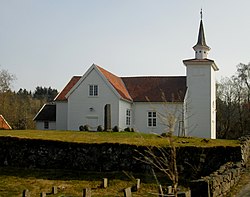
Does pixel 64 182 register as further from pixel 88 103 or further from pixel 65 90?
pixel 65 90

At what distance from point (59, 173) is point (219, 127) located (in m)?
40.3

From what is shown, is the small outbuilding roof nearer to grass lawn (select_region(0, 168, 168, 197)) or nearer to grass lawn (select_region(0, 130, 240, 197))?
grass lawn (select_region(0, 130, 240, 197))

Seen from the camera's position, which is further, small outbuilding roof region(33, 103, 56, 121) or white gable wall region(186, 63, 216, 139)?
small outbuilding roof region(33, 103, 56, 121)

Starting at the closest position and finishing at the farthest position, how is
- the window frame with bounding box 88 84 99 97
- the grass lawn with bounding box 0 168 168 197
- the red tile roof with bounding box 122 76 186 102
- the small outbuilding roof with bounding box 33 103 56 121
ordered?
1. the grass lawn with bounding box 0 168 168 197
2. the window frame with bounding box 88 84 99 97
3. the red tile roof with bounding box 122 76 186 102
4. the small outbuilding roof with bounding box 33 103 56 121

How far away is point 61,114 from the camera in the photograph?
45.9 m

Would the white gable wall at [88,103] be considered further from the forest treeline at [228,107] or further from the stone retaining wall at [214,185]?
the stone retaining wall at [214,185]

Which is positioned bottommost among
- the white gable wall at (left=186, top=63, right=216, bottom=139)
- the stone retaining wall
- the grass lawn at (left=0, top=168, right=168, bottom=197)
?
the grass lawn at (left=0, top=168, right=168, bottom=197)

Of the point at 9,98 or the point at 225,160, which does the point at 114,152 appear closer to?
the point at 225,160

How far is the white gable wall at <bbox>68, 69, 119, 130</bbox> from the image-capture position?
42469 mm

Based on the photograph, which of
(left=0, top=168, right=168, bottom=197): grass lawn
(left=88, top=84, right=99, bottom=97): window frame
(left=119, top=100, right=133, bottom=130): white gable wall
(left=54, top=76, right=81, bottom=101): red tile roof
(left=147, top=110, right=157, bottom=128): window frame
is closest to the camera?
(left=0, top=168, right=168, bottom=197): grass lawn

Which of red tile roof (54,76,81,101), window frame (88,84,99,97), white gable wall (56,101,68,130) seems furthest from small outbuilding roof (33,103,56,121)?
window frame (88,84,99,97)

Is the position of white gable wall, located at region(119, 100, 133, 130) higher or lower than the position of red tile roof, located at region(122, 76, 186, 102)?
lower

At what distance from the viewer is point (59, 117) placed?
1811 inches

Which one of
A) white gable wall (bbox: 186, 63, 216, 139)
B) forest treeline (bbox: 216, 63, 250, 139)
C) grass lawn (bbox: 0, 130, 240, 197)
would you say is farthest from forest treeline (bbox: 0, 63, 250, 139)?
grass lawn (bbox: 0, 130, 240, 197)
